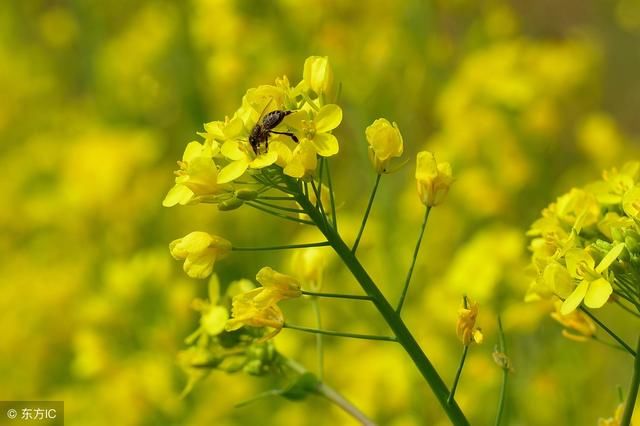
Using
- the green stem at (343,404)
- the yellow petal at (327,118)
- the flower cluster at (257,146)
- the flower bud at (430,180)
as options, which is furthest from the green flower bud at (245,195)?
the green stem at (343,404)

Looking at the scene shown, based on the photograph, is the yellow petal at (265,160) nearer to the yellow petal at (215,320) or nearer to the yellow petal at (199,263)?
the yellow petal at (199,263)

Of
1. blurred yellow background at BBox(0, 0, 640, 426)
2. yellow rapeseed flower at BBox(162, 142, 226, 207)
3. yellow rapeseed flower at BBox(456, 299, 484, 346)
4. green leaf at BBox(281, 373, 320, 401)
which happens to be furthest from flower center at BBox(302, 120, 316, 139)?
blurred yellow background at BBox(0, 0, 640, 426)

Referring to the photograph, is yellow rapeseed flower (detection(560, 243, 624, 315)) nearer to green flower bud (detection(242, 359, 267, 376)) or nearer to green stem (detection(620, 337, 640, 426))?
green stem (detection(620, 337, 640, 426))

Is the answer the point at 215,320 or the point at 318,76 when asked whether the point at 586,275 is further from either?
the point at 215,320

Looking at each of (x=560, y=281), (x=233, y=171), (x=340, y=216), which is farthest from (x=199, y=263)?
(x=340, y=216)

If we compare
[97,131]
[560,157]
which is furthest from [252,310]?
[97,131]

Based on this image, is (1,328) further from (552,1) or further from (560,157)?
(552,1)

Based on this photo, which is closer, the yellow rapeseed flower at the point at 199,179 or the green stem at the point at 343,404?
the yellow rapeseed flower at the point at 199,179
